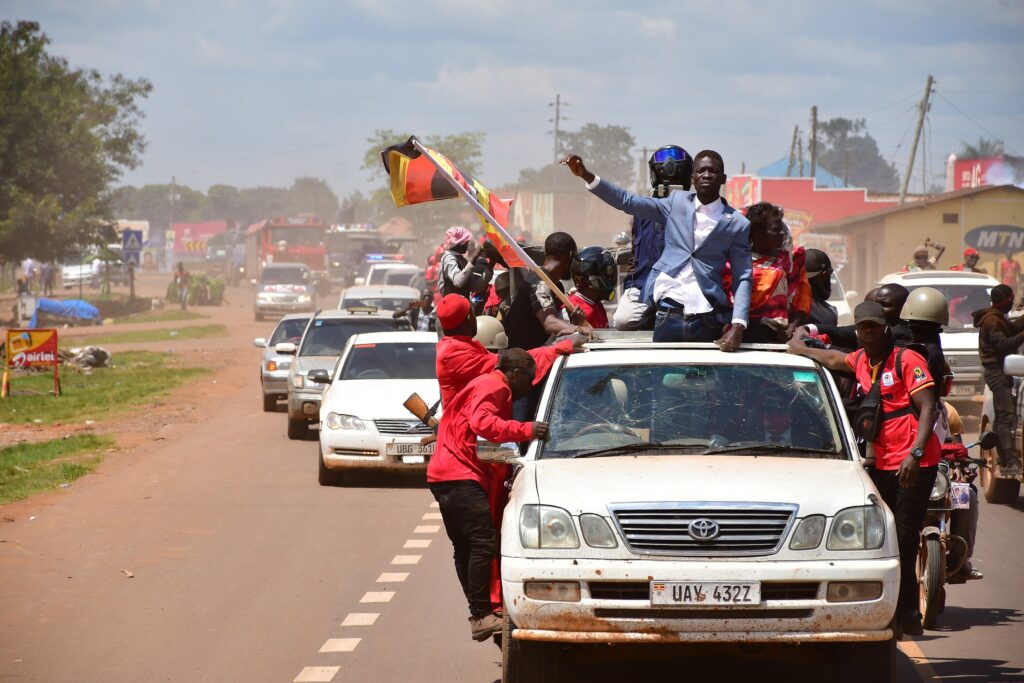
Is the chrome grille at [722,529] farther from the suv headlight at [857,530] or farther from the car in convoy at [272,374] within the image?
the car in convoy at [272,374]

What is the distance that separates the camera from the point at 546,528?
21.1 ft

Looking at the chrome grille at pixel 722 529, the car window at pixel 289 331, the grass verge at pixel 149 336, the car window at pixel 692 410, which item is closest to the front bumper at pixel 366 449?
the car window at pixel 692 410

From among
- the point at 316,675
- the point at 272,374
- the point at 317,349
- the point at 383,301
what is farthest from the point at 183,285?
the point at 316,675

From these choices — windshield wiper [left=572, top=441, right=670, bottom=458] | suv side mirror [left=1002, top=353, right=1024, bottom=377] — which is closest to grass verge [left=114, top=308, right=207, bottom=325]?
suv side mirror [left=1002, top=353, right=1024, bottom=377]

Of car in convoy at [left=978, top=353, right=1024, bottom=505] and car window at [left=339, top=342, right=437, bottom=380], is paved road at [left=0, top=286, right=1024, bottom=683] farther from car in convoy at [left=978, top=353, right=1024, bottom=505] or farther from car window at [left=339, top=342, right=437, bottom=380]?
car window at [left=339, top=342, right=437, bottom=380]

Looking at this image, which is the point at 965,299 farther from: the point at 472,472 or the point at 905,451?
the point at 472,472

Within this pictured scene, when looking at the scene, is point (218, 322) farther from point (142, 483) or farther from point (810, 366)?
point (810, 366)

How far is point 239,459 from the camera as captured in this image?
→ 59.4 ft

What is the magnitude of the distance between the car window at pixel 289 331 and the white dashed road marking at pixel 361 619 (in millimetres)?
16103

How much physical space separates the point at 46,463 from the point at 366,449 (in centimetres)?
468

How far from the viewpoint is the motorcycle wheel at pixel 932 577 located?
834 centimetres

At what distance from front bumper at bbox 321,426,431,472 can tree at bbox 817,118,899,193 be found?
553 feet

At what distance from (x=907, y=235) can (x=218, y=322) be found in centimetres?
2555

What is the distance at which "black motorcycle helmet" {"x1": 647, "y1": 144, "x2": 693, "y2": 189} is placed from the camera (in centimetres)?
863
